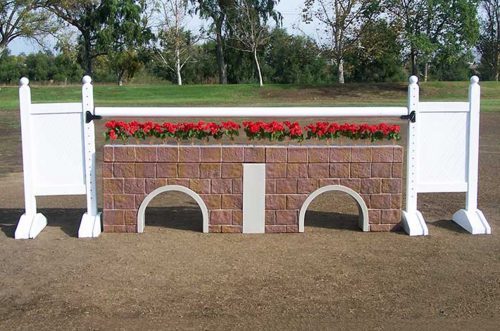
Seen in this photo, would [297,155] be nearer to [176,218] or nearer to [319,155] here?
[319,155]

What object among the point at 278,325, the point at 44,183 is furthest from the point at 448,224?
the point at 44,183

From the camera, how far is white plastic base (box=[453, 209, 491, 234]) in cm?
729

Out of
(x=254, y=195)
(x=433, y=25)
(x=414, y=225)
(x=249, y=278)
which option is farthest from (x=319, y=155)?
(x=433, y=25)

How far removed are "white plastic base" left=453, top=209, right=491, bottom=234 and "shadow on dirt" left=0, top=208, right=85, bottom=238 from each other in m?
4.46

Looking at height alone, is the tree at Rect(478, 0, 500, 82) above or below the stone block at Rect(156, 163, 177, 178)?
above

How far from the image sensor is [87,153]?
285 inches

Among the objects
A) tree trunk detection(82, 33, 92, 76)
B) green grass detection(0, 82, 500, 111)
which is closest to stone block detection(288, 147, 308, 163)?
green grass detection(0, 82, 500, 111)

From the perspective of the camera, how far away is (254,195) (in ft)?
23.6

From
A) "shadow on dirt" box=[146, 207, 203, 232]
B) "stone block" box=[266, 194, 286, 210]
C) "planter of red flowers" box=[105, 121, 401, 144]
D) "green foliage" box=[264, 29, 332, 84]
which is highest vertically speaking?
"green foliage" box=[264, 29, 332, 84]

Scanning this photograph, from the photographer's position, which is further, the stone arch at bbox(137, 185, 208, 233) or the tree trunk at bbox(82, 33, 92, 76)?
the tree trunk at bbox(82, 33, 92, 76)

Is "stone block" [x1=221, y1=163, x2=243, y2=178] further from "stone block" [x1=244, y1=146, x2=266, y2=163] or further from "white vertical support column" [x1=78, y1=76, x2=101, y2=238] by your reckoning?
"white vertical support column" [x1=78, y1=76, x2=101, y2=238]

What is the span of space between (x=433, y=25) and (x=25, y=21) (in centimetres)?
2831

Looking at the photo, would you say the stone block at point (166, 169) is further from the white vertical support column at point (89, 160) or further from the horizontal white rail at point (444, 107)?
the horizontal white rail at point (444, 107)

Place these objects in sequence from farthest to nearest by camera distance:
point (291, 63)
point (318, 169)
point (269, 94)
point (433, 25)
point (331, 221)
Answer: point (291, 63) → point (433, 25) → point (269, 94) → point (331, 221) → point (318, 169)
